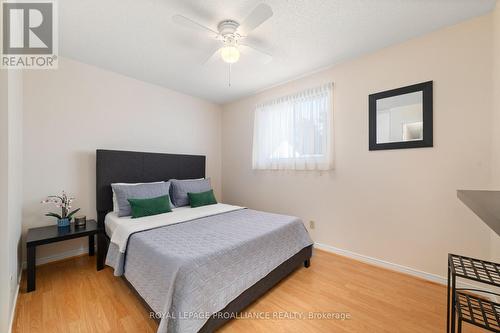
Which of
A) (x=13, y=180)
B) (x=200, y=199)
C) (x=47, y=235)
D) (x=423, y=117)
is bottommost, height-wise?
(x=47, y=235)

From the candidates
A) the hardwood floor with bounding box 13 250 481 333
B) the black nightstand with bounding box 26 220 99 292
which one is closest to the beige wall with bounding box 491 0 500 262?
the hardwood floor with bounding box 13 250 481 333

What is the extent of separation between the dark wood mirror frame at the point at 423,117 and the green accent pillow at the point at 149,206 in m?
2.70

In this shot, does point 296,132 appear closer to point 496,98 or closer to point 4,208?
point 496,98

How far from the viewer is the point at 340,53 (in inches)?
97.7

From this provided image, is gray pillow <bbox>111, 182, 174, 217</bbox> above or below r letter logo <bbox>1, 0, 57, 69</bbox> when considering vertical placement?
below

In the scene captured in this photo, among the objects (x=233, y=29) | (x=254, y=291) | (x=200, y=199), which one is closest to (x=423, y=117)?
(x=233, y=29)

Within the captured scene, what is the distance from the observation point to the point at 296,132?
313cm

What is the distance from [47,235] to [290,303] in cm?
250

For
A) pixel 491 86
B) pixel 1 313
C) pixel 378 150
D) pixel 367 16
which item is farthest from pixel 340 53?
pixel 1 313

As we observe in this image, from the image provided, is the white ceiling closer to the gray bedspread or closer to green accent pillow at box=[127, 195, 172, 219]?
green accent pillow at box=[127, 195, 172, 219]

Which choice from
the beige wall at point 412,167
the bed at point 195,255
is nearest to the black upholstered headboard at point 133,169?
the bed at point 195,255

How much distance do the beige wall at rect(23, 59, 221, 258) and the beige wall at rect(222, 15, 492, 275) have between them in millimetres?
2351

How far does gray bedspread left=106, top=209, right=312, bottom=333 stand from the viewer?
4.27ft

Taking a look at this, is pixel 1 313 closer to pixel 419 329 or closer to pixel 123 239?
pixel 123 239
